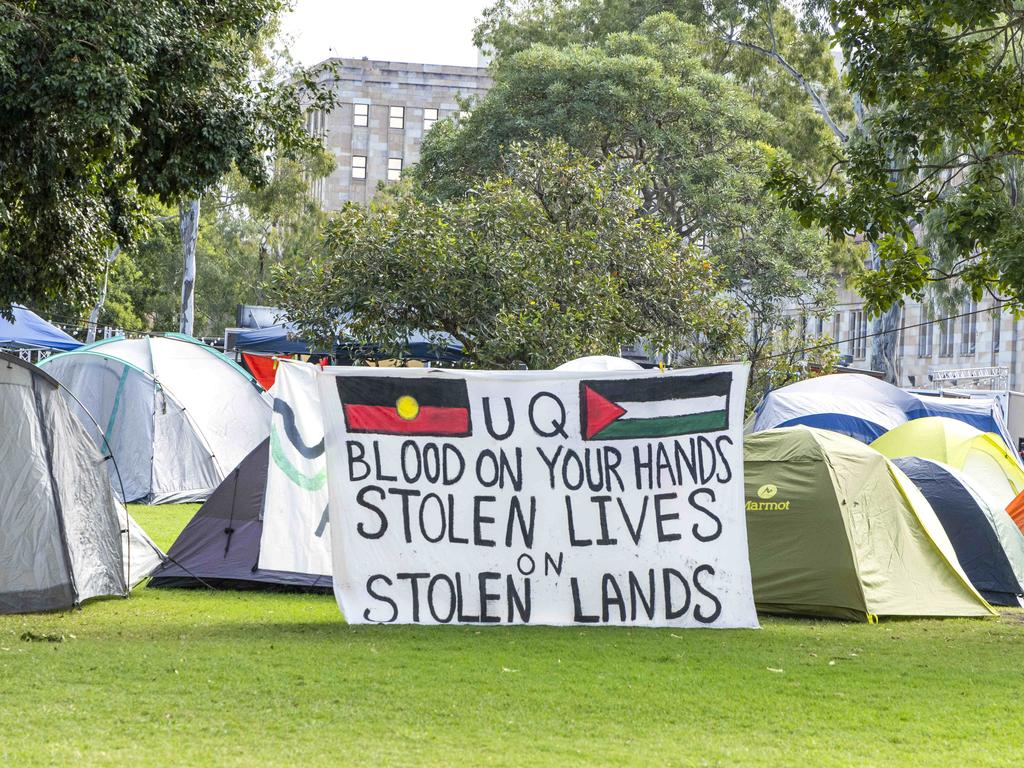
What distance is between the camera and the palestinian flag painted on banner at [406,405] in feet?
29.2

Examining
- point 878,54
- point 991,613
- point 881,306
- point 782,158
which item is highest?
point 878,54

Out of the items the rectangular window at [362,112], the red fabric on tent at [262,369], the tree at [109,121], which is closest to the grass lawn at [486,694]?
the tree at [109,121]

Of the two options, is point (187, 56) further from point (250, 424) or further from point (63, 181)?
point (250, 424)

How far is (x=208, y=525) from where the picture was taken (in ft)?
36.7

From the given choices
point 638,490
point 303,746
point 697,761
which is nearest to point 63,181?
point 638,490

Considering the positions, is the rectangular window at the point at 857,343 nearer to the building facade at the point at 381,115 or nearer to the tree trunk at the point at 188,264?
the tree trunk at the point at 188,264

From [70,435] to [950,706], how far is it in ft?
22.1

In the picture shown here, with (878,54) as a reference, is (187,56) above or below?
below

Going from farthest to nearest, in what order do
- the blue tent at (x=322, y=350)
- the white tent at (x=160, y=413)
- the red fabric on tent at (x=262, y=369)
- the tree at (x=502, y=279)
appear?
the red fabric on tent at (x=262, y=369) → the white tent at (x=160, y=413) → the blue tent at (x=322, y=350) → the tree at (x=502, y=279)

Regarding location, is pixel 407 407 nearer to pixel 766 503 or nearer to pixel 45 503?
pixel 45 503

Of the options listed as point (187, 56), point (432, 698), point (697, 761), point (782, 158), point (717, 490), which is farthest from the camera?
point (782, 158)

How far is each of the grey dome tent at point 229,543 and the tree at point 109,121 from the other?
2.28m

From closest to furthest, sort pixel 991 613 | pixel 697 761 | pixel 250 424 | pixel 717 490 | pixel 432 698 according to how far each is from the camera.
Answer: pixel 697 761, pixel 432 698, pixel 717 490, pixel 991 613, pixel 250 424

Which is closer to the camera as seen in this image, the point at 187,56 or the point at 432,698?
the point at 432,698
